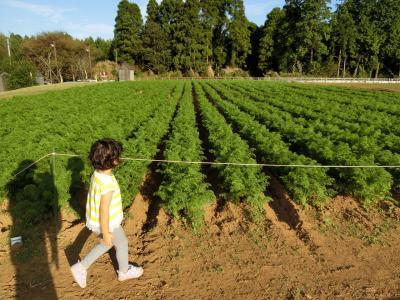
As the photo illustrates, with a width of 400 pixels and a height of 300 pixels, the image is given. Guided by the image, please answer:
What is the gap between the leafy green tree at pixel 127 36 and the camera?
3204 inches

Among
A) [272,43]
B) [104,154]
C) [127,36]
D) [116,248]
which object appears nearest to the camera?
[104,154]

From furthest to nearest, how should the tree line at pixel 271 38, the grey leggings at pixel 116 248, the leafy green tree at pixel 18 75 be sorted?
the tree line at pixel 271 38 < the leafy green tree at pixel 18 75 < the grey leggings at pixel 116 248

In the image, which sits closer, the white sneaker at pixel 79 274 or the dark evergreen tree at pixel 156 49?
the white sneaker at pixel 79 274

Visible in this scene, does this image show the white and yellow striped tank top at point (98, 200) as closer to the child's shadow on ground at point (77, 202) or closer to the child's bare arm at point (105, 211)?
the child's bare arm at point (105, 211)

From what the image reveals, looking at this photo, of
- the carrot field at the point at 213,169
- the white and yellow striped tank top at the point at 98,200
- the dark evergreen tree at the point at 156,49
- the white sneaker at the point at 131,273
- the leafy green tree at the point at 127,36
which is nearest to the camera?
the white and yellow striped tank top at the point at 98,200

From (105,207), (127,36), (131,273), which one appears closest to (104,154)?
(105,207)

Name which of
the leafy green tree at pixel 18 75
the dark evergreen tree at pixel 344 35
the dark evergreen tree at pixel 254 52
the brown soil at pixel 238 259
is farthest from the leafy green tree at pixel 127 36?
the brown soil at pixel 238 259

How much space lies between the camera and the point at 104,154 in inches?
151

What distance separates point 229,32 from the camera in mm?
82062

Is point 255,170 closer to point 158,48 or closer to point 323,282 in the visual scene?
point 323,282

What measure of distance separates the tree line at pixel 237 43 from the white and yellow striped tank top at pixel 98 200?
237 ft

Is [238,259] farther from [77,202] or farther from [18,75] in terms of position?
[18,75]

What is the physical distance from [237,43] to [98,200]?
81827mm

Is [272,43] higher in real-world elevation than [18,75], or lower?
higher
